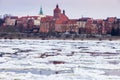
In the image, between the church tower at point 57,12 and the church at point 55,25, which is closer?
the church at point 55,25

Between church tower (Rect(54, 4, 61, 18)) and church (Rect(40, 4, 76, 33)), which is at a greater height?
Answer: church tower (Rect(54, 4, 61, 18))

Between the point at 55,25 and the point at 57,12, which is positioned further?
the point at 57,12

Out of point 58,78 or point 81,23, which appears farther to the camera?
point 81,23

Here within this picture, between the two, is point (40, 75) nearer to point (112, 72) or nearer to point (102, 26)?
point (112, 72)

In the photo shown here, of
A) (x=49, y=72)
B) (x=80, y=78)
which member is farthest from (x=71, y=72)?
(x=80, y=78)

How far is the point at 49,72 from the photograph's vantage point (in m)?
21.4

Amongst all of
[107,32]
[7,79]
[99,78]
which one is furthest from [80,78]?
[107,32]

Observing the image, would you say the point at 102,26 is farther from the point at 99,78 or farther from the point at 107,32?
the point at 99,78

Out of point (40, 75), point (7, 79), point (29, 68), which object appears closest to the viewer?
point (7, 79)

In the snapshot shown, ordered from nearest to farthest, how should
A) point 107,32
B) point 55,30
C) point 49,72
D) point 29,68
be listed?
point 49,72 → point 29,68 → point 107,32 → point 55,30

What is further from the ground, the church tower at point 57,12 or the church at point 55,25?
the church tower at point 57,12

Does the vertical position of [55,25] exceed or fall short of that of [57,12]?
it falls short

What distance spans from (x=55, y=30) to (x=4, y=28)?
17.8 meters

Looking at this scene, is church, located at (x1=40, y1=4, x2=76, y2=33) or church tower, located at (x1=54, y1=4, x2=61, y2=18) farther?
church tower, located at (x1=54, y1=4, x2=61, y2=18)
